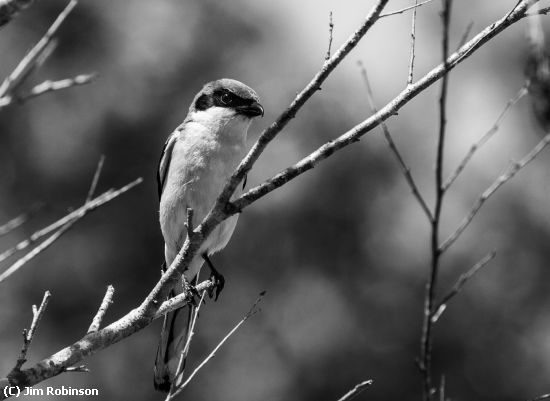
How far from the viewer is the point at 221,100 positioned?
611cm

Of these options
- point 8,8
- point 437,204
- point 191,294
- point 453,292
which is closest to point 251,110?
point 191,294

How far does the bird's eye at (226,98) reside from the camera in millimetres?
6043

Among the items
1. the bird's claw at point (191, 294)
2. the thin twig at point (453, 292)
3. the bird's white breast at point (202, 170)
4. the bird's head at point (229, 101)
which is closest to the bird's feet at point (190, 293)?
the bird's claw at point (191, 294)

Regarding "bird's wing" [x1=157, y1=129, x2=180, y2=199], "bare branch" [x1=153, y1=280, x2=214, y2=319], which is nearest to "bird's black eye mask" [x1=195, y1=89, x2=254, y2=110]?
"bird's wing" [x1=157, y1=129, x2=180, y2=199]

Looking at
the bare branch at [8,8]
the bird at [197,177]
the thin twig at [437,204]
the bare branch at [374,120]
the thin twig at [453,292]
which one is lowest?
the thin twig at [453,292]

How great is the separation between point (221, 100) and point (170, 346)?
194cm

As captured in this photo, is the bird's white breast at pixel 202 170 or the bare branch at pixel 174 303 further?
the bird's white breast at pixel 202 170

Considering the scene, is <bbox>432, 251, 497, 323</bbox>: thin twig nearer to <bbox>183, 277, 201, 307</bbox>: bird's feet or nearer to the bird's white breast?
<bbox>183, 277, 201, 307</bbox>: bird's feet

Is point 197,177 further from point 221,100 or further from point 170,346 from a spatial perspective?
point 170,346

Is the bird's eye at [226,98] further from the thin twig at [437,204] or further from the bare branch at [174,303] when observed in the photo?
the thin twig at [437,204]

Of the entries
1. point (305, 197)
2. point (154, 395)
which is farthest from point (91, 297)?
point (305, 197)

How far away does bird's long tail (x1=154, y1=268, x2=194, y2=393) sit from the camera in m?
5.48

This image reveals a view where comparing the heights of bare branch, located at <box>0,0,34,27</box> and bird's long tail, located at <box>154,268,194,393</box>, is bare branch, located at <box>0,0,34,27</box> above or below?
above

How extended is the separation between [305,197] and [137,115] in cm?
352
